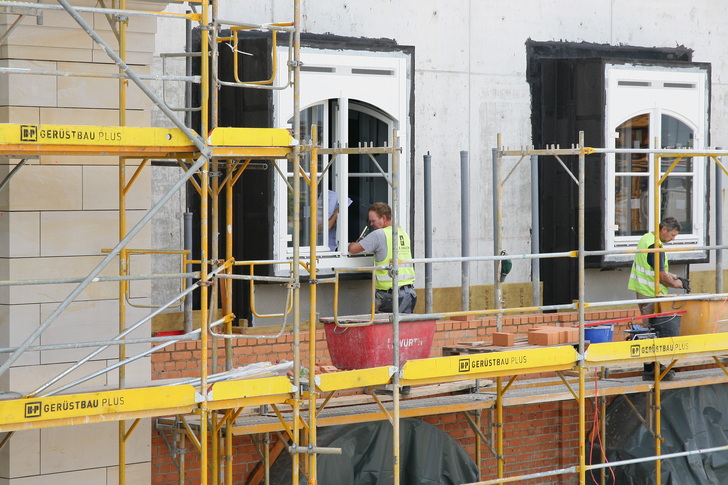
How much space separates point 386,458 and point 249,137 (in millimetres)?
3779

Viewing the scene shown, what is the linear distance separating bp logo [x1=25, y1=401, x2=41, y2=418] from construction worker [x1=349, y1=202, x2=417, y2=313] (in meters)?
3.92

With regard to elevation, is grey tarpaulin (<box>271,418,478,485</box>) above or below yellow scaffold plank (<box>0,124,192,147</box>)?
→ below

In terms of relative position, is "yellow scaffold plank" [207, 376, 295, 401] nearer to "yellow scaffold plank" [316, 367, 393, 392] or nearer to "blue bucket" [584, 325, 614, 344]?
"yellow scaffold plank" [316, 367, 393, 392]

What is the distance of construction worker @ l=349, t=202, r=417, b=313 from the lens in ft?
35.3

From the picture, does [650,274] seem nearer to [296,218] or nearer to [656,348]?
[656,348]

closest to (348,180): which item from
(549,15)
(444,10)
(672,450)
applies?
(444,10)

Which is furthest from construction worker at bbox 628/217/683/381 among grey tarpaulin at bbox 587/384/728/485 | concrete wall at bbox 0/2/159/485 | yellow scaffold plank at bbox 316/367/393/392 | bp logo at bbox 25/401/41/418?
bp logo at bbox 25/401/41/418

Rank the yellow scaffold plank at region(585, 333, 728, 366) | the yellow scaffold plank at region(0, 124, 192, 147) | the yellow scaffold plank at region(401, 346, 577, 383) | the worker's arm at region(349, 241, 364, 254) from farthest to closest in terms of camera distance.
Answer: the worker's arm at region(349, 241, 364, 254) < the yellow scaffold plank at region(585, 333, 728, 366) < the yellow scaffold plank at region(401, 346, 577, 383) < the yellow scaffold plank at region(0, 124, 192, 147)

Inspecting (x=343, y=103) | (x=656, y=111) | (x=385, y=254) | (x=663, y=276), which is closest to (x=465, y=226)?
(x=385, y=254)

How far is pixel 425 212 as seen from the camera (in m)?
11.7

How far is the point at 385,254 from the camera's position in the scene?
10.9m

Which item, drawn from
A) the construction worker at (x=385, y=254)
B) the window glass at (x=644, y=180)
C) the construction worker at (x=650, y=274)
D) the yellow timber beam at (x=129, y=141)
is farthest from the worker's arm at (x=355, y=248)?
the window glass at (x=644, y=180)

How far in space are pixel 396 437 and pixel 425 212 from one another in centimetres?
310

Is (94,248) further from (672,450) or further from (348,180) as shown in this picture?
(672,450)
